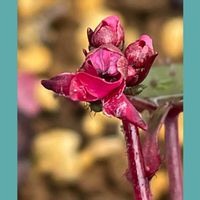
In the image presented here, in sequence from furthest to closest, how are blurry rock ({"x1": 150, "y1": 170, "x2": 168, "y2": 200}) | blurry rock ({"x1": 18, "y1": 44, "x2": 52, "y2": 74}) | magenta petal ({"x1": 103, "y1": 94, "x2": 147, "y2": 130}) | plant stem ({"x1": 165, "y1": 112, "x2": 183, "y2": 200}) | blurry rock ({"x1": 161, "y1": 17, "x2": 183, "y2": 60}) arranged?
blurry rock ({"x1": 18, "y1": 44, "x2": 52, "y2": 74}) < blurry rock ({"x1": 161, "y1": 17, "x2": 183, "y2": 60}) < blurry rock ({"x1": 150, "y1": 170, "x2": 168, "y2": 200}) < plant stem ({"x1": 165, "y1": 112, "x2": 183, "y2": 200}) < magenta petal ({"x1": 103, "y1": 94, "x2": 147, "y2": 130})

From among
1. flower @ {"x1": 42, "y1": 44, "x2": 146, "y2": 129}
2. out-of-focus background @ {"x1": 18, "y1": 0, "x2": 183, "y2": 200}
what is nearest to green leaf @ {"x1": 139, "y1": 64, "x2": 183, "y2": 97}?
flower @ {"x1": 42, "y1": 44, "x2": 146, "y2": 129}

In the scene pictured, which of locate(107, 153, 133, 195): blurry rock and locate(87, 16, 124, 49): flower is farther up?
locate(87, 16, 124, 49): flower

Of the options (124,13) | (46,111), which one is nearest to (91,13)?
(124,13)

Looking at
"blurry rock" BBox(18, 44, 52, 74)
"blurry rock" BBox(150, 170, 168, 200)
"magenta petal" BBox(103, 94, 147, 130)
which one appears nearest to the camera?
"magenta petal" BBox(103, 94, 147, 130)

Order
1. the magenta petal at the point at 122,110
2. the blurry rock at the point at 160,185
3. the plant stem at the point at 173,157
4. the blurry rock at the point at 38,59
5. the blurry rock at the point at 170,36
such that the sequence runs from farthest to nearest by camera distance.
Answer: the blurry rock at the point at 38,59 → the blurry rock at the point at 170,36 → the blurry rock at the point at 160,185 → the plant stem at the point at 173,157 → the magenta petal at the point at 122,110

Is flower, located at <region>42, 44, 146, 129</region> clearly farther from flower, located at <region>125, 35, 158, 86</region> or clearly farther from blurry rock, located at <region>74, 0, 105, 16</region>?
blurry rock, located at <region>74, 0, 105, 16</region>

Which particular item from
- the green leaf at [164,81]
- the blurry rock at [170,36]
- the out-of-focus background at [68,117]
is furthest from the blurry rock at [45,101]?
the green leaf at [164,81]

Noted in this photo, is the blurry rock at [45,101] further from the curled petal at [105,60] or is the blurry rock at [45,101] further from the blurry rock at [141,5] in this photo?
the curled petal at [105,60]
